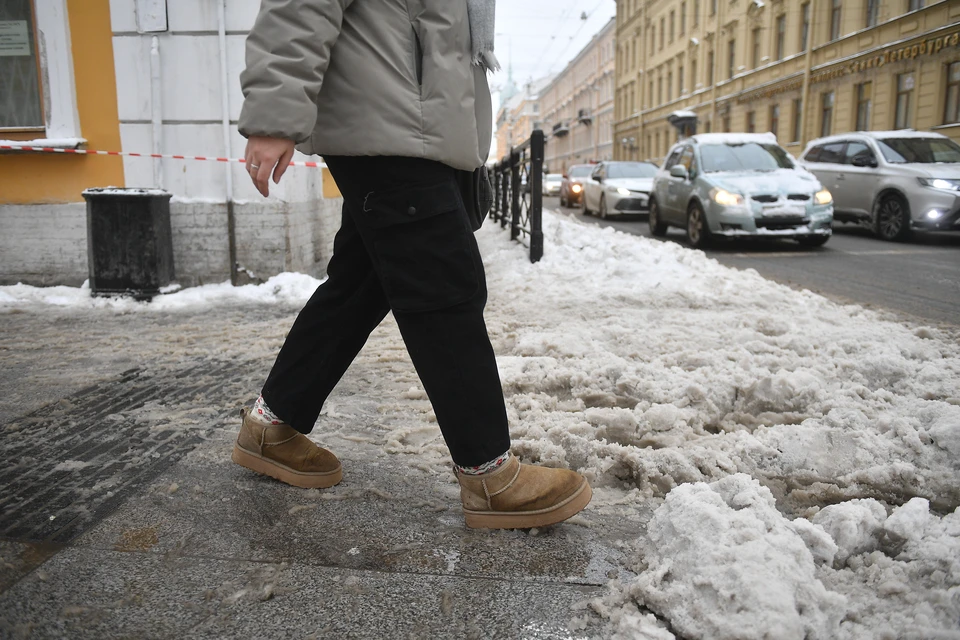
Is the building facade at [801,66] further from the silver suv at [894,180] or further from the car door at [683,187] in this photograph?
the car door at [683,187]

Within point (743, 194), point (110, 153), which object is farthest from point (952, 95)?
point (110, 153)

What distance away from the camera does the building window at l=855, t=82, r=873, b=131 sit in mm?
24281

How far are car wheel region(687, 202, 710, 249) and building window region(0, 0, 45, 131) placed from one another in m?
8.18

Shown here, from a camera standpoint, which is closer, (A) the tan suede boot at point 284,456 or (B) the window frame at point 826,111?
(A) the tan suede boot at point 284,456

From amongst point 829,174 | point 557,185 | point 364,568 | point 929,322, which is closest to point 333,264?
point 364,568

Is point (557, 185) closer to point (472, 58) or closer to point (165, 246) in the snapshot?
point (165, 246)

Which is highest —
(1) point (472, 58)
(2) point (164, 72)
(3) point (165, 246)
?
(2) point (164, 72)

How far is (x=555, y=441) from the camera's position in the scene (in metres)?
2.60

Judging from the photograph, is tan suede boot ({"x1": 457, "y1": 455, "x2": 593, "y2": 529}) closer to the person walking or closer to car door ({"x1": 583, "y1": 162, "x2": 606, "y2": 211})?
the person walking

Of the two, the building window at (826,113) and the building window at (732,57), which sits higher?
the building window at (732,57)

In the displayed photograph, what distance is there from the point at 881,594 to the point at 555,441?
1.19m

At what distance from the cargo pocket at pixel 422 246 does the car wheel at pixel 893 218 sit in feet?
39.4

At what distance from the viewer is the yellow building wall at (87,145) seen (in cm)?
638

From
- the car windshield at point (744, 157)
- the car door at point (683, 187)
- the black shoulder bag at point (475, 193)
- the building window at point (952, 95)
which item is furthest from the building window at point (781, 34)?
the black shoulder bag at point (475, 193)
